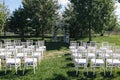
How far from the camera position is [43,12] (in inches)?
1433

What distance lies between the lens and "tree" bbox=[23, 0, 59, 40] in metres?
36.5

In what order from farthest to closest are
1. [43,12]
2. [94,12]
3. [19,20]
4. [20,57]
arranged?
[19,20] → [43,12] → [94,12] → [20,57]

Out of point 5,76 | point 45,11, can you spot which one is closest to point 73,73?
point 5,76

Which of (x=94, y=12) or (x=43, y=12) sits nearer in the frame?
(x=94, y=12)

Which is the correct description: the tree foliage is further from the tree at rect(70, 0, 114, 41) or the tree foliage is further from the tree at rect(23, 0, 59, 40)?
the tree at rect(23, 0, 59, 40)

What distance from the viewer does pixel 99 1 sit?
103ft

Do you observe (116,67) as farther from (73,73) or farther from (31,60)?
(31,60)

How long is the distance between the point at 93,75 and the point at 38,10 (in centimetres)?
2403

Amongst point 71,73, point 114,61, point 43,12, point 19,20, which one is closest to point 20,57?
point 71,73

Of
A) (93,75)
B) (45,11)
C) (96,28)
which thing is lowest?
(93,75)

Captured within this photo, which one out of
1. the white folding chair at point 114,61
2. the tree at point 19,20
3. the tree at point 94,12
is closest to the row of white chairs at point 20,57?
the white folding chair at point 114,61

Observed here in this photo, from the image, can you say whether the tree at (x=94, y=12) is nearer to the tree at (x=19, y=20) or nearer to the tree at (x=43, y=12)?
the tree at (x=43, y=12)

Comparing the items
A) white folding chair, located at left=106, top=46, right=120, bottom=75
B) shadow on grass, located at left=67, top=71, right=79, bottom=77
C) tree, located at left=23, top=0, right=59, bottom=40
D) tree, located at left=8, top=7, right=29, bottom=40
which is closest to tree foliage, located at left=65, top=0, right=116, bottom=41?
tree, located at left=23, top=0, right=59, bottom=40

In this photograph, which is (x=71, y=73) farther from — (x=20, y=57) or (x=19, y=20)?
(x=19, y=20)
